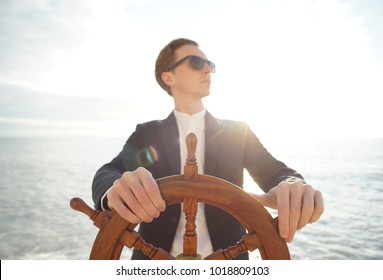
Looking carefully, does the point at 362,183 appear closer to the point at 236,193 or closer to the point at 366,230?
the point at 366,230

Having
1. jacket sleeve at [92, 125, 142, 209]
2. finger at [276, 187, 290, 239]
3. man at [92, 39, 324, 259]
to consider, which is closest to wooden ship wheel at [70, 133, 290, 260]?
finger at [276, 187, 290, 239]

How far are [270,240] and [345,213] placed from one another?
40.7 ft

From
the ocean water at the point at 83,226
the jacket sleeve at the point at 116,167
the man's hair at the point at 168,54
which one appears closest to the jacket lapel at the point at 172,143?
the jacket sleeve at the point at 116,167

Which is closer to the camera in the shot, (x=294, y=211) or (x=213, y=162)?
(x=294, y=211)

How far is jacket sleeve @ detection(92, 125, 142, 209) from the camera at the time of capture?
132 centimetres

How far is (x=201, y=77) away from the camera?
89.6 inches

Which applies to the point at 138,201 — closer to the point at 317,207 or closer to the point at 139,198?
the point at 139,198

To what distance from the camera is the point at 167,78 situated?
2461mm

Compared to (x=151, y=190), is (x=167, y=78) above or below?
above

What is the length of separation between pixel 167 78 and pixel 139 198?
1.62 meters

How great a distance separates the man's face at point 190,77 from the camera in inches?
89.7

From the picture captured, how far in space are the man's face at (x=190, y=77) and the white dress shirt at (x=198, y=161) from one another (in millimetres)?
175

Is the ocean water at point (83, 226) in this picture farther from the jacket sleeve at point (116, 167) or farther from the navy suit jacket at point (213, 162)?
the jacket sleeve at point (116, 167)

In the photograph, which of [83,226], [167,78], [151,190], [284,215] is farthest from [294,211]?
[83,226]
